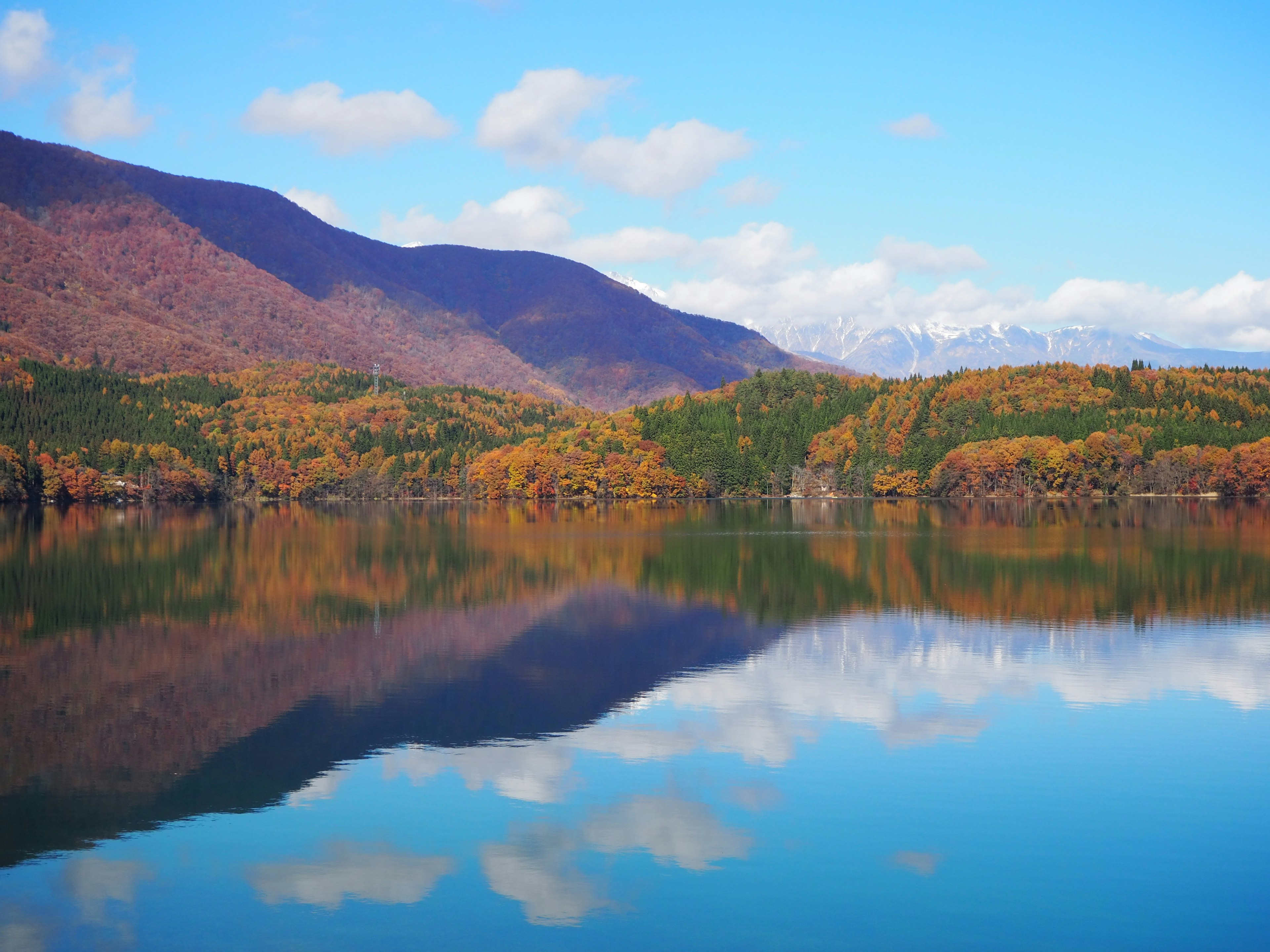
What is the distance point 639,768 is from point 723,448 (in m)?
157

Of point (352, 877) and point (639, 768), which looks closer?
point (352, 877)

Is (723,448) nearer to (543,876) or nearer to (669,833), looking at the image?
(669,833)

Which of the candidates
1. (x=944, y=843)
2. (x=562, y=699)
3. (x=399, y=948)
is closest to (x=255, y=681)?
(x=562, y=699)

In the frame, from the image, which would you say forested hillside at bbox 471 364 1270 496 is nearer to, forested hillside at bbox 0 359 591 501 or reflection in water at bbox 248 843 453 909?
forested hillside at bbox 0 359 591 501

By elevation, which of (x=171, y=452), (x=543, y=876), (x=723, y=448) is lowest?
(x=543, y=876)

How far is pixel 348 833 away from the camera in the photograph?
52.3ft

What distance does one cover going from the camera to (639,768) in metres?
18.9

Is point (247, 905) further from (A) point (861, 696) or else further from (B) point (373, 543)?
(B) point (373, 543)

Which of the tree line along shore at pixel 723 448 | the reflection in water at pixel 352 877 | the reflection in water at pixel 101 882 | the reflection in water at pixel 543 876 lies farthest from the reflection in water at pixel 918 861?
the tree line along shore at pixel 723 448

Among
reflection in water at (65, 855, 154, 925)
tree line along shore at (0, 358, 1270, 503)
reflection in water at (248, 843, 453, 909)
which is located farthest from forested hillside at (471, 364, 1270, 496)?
reflection in water at (65, 855, 154, 925)

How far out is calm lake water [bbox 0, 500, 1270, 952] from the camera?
43.8 ft

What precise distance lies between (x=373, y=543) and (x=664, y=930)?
5952 centimetres

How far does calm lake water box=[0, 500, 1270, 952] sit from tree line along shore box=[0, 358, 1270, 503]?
11300 centimetres

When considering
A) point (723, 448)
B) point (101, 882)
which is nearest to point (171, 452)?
point (723, 448)
